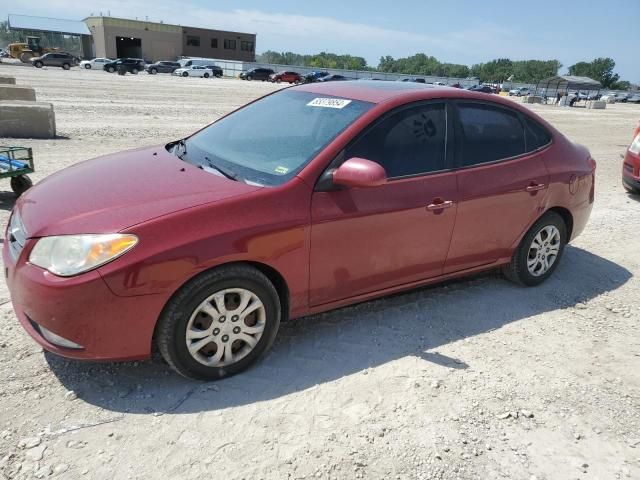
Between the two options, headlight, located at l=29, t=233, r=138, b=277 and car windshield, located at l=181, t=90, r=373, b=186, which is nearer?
headlight, located at l=29, t=233, r=138, b=277

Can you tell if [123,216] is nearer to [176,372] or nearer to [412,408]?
[176,372]

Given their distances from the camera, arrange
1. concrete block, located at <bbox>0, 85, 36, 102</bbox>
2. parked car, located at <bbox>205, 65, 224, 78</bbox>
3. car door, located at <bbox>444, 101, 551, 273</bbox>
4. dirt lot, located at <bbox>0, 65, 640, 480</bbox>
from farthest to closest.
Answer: parked car, located at <bbox>205, 65, 224, 78</bbox> < concrete block, located at <bbox>0, 85, 36, 102</bbox> < car door, located at <bbox>444, 101, 551, 273</bbox> < dirt lot, located at <bbox>0, 65, 640, 480</bbox>

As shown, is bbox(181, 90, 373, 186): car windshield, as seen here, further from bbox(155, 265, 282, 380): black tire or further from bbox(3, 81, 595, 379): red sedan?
bbox(155, 265, 282, 380): black tire

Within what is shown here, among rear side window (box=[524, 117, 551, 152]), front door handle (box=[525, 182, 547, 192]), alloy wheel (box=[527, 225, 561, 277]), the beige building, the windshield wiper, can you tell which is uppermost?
the beige building

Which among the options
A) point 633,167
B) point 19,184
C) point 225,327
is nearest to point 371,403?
point 225,327

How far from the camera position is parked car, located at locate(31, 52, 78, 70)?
45.7 metres

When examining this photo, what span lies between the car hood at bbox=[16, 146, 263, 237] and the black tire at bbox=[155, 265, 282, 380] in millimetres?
426

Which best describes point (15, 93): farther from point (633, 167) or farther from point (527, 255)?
point (633, 167)

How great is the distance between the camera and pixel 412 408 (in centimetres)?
299

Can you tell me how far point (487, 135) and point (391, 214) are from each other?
125cm

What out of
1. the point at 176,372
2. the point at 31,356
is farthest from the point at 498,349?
the point at 31,356

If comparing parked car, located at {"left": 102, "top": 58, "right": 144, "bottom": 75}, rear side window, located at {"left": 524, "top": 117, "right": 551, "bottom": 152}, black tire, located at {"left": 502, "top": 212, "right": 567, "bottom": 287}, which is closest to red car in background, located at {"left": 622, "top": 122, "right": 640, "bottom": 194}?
black tire, located at {"left": 502, "top": 212, "right": 567, "bottom": 287}

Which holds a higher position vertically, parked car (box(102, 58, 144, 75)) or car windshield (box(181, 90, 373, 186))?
car windshield (box(181, 90, 373, 186))

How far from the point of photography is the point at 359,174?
3.06m
